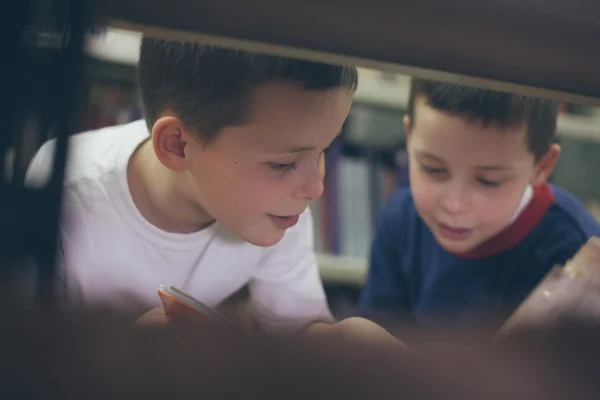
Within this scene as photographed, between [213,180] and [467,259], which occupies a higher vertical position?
[213,180]

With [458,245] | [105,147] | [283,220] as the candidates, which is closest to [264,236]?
[283,220]

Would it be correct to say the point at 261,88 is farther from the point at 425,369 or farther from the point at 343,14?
the point at 425,369

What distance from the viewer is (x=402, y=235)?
3.74 feet

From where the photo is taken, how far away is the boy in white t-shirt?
0.56 metres

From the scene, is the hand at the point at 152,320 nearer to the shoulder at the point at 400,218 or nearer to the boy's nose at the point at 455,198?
the boy's nose at the point at 455,198

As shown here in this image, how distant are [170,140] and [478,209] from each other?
481 mm

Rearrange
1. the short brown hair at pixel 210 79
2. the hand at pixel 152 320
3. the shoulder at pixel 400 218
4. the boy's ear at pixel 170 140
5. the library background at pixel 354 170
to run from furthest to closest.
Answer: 1. the library background at pixel 354 170
2. the shoulder at pixel 400 218
3. the boy's ear at pixel 170 140
4. the short brown hair at pixel 210 79
5. the hand at pixel 152 320

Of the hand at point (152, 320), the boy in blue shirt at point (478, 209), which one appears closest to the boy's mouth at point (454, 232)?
the boy in blue shirt at point (478, 209)

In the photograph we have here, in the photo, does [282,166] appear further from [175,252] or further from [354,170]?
[354,170]

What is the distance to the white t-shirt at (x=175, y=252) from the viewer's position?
0.76 m

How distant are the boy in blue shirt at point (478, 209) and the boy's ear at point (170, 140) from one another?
31 cm

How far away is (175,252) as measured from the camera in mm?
815

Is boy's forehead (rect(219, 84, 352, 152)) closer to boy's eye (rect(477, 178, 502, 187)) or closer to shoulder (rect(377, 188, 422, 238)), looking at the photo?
boy's eye (rect(477, 178, 502, 187))

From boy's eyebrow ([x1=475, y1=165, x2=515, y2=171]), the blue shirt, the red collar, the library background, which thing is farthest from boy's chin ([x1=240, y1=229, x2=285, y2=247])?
the library background
